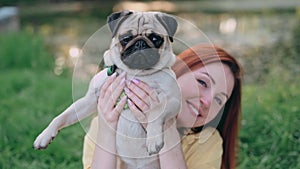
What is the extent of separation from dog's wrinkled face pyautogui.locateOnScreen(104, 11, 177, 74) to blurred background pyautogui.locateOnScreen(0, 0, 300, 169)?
31 cm

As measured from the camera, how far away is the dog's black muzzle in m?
1.71

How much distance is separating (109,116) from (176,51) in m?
0.35

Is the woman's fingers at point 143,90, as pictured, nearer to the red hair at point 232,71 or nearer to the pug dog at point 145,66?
the pug dog at point 145,66

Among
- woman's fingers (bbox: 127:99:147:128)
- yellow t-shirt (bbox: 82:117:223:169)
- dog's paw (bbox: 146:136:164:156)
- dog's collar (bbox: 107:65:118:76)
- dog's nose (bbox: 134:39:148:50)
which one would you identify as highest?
dog's nose (bbox: 134:39:148:50)

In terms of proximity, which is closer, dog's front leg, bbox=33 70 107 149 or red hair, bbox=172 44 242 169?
dog's front leg, bbox=33 70 107 149

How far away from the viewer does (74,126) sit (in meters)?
3.67

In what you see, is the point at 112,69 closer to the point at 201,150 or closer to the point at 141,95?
the point at 141,95

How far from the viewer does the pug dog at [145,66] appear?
1.73m

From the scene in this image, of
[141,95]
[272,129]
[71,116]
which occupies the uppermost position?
[141,95]

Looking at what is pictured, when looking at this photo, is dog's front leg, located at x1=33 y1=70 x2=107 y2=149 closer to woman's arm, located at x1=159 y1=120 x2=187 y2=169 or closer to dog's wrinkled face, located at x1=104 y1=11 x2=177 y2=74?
dog's wrinkled face, located at x1=104 y1=11 x2=177 y2=74

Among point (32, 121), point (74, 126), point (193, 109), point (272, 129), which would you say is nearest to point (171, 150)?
point (193, 109)

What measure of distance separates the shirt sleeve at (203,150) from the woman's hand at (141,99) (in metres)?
0.51

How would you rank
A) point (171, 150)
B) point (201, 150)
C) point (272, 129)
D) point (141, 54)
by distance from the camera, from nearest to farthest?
point (141, 54), point (171, 150), point (201, 150), point (272, 129)

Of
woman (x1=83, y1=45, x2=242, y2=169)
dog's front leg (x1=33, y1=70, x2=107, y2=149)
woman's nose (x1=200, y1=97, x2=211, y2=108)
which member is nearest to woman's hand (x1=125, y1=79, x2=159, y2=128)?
woman (x1=83, y1=45, x2=242, y2=169)
